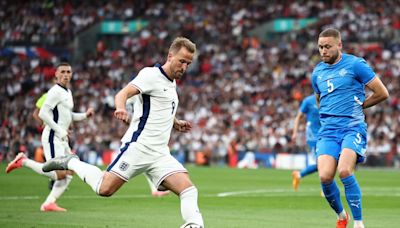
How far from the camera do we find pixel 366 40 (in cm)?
4581

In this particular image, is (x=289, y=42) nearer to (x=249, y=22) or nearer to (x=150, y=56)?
(x=249, y=22)

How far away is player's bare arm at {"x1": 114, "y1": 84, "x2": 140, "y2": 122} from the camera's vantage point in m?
9.84

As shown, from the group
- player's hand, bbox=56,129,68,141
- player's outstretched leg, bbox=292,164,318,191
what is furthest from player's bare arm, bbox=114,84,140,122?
player's outstretched leg, bbox=292,164,318,191

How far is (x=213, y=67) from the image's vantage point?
4759cm

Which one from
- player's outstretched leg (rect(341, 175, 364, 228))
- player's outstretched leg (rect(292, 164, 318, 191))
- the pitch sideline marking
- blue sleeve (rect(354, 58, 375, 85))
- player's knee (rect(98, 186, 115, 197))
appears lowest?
the pitch sideline marking

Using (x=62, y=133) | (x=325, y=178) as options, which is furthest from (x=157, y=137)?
(x=62, y=133)

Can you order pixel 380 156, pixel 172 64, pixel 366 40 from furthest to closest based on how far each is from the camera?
1. pixel 366 40
2. pixel 380 156
3. pixel 172 64

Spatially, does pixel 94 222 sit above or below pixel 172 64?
below

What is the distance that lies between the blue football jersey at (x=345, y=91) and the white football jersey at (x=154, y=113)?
2532 millimetres

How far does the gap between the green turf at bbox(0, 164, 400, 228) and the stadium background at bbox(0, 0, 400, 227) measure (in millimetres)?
239

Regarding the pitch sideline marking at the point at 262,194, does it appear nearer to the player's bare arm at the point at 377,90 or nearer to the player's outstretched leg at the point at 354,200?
the player's outstretched leg at the point at 354,200

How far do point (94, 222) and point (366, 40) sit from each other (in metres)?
34.2

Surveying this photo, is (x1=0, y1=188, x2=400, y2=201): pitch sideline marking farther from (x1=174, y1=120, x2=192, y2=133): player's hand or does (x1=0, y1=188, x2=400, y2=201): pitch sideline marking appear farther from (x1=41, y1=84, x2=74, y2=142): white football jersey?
(x1=174, y1=120, x2=192, y2=133): player's hand

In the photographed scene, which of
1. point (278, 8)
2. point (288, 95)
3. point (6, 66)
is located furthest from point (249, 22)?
point (6, 66)
